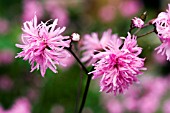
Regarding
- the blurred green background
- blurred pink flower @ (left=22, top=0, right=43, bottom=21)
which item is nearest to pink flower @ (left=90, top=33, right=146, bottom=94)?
the blurred green background

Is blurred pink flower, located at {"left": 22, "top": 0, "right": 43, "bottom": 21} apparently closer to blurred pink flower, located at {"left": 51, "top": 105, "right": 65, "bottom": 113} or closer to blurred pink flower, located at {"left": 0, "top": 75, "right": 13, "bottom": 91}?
blurred pink flower, located at {"left": 0, "top": 75, "right": 13, "bottom": 91}

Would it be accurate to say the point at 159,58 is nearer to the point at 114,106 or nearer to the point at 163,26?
the point at 114,106

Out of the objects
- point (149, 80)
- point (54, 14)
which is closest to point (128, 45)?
point (149, 80)

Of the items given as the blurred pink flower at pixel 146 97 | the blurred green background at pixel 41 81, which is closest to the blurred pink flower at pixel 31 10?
the blurred green background at pixel 41 81

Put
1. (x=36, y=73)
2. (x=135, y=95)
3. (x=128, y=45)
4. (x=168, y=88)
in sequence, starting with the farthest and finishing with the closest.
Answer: (x=168, y=88) < (x=36, y=73) < (x=135, y=95) < (x=128, y=45)

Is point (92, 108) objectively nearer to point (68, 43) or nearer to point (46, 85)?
point (46, 85)

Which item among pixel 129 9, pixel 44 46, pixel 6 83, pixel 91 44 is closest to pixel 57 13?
pixel 6 83
